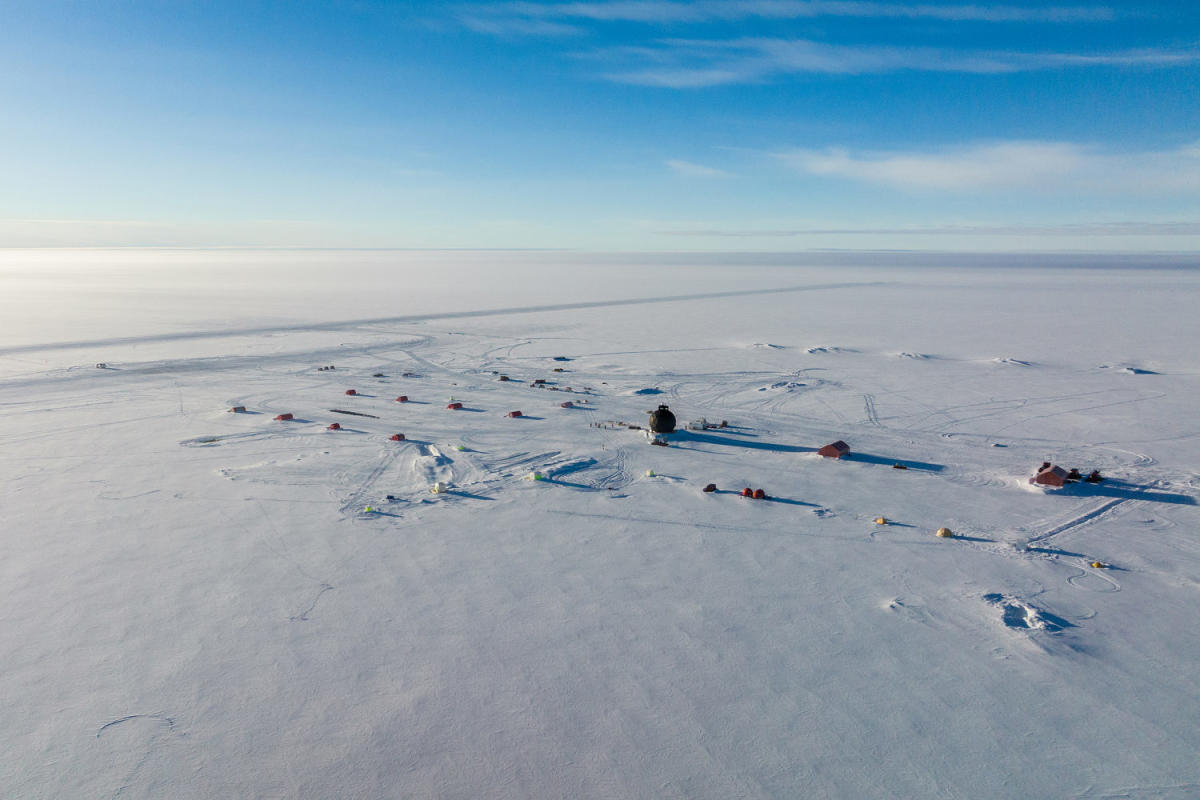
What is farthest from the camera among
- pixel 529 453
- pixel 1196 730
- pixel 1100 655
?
pixel 529 453

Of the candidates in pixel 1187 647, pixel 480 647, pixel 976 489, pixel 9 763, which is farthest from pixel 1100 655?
pixel 9 763

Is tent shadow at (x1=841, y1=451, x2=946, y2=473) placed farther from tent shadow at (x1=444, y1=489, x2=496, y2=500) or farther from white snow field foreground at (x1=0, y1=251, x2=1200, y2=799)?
tent shadow at (x1=444, y1=489, x2=496, y2=500)

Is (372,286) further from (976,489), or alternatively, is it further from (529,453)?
(976,489)

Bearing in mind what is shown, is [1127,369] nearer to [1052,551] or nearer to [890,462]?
[890,462]

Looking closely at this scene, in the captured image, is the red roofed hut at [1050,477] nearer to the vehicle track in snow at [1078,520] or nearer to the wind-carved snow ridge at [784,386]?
the vehicle track in snow at [1078,520]

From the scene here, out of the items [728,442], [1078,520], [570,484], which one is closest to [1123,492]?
[1078,520]

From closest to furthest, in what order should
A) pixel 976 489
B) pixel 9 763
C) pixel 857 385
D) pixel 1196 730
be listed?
1. pixel 9 763
2. pixel 1196 730
3. pixel 976 489
4. pixel 857 385

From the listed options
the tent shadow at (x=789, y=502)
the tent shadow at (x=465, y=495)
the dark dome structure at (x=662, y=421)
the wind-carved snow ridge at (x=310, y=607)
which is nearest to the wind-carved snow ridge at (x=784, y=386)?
the dark dome structure at (x=662, y=421)

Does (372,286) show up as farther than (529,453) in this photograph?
Yes
